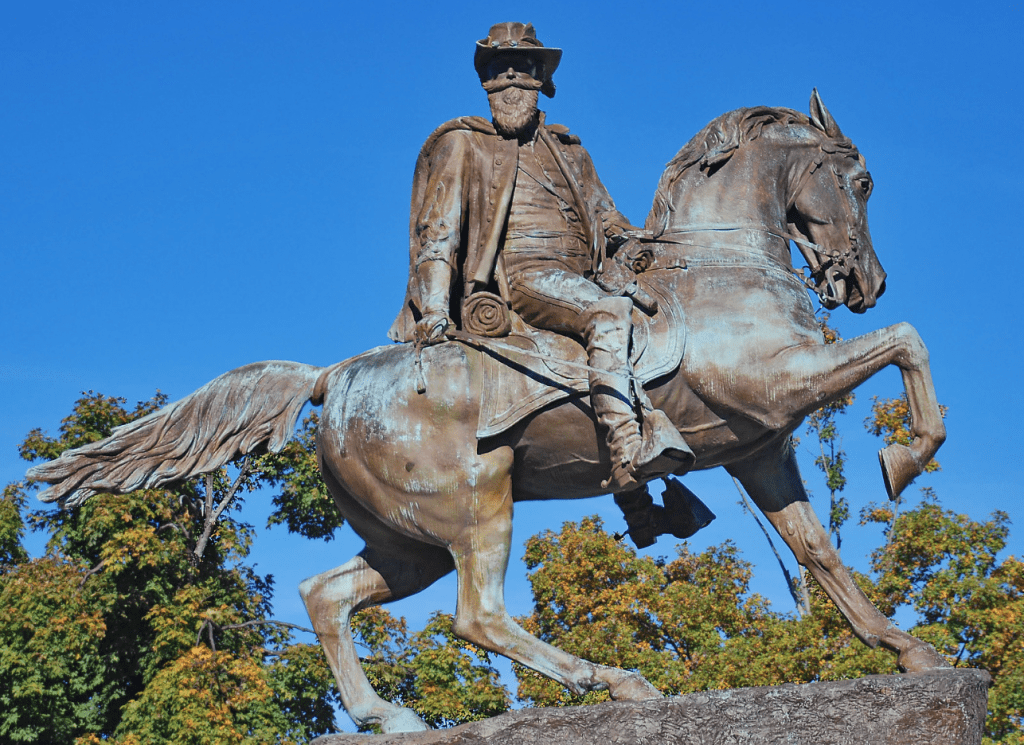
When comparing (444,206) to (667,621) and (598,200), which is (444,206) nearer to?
(598,200)

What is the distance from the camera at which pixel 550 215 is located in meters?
7.23

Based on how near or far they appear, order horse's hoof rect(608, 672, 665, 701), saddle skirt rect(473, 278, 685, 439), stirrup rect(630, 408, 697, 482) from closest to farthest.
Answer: horse's hoof rect(608, 672, 665, 701), stirrup rect(630, 408, 697, 482), saddle skirt rect(473, 278, 685, 439)

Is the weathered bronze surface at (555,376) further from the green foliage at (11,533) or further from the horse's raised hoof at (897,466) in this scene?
the green foliage at (11,533)

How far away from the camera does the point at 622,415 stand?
6.27 meters

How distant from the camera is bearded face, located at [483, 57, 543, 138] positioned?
7289 millimetres

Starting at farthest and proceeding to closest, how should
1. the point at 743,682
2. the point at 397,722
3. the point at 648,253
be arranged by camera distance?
1. the point at 743,682
2. the point at 648,253
3. the point at 397,722

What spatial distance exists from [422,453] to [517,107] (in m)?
2.07

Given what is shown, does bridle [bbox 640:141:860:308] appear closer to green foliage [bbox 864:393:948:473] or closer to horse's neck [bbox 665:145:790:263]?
horse's neck [bbox 665:145:790:263]

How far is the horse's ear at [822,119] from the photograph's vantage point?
24.0 ft

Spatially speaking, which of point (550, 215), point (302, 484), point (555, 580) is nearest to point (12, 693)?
point (302, 484)

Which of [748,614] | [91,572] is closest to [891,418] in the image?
[748,614]

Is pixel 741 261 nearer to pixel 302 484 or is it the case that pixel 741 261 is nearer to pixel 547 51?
pixel 547 51

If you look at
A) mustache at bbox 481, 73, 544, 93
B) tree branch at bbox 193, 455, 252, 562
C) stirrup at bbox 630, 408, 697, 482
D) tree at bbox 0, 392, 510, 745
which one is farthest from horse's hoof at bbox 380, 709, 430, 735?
tree branch at bbox 193, 455, 252, 562

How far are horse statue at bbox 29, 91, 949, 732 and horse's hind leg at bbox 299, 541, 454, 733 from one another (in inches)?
0.4
